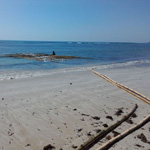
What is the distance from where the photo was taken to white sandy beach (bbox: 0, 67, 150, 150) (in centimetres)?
501

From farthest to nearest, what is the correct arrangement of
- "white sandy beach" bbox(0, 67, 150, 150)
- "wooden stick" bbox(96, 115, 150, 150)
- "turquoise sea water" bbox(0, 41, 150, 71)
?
"turquoise sea water" bbox(0, 41, 150, 71) → "white sandy beach" bbox(0, 67, 150, 150) → "wooden stick" bbox(96, 115, 150, 150)

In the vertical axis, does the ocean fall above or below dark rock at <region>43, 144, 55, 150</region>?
above

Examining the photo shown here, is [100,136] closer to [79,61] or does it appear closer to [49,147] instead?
[49,147]

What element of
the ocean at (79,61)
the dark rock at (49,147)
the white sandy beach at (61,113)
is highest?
the ocean at (79,61)

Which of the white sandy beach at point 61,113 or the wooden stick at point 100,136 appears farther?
the white sandy beach at point 61,113

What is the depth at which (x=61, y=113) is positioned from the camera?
687cm

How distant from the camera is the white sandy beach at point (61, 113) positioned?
5.01 metres

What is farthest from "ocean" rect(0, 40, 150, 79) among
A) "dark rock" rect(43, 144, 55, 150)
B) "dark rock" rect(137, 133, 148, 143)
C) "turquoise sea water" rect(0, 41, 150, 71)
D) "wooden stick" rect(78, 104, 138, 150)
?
"dark rock" rect(137, 133, 148, 143)

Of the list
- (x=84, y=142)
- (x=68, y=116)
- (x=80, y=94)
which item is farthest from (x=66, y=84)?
(x=84, y=142)

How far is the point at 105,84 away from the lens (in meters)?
11.6

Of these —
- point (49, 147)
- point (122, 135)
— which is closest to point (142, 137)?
point (122, 135)

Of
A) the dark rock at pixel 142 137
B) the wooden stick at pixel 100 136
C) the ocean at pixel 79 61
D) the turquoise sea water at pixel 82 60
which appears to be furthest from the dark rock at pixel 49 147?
the turquoise sea water at pixel 82 60

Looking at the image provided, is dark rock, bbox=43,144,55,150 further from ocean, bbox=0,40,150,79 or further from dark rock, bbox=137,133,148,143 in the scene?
ocean, bbox=0,40,150,79

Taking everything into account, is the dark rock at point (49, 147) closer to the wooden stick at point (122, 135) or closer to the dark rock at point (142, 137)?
the wooden stick at point (122, 135)
